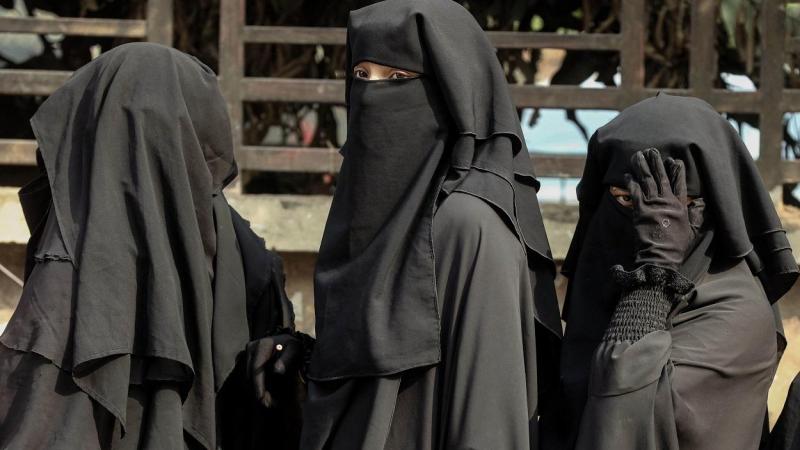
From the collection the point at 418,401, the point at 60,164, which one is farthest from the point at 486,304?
the point at 60,164

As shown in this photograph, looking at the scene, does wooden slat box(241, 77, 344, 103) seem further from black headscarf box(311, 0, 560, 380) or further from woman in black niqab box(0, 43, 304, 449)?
black headscarf box(311, 0, 560, 380)

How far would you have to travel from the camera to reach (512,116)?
171 inches

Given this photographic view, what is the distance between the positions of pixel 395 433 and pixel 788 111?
2739mm

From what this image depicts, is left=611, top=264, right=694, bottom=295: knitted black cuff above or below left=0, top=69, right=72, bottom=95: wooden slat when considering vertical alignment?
above

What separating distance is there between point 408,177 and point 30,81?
2657 millimetres

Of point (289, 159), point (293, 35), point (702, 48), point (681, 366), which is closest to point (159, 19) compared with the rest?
point (293, 35)

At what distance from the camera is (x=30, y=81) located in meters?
6.58

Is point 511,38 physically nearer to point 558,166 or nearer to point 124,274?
point 558,166

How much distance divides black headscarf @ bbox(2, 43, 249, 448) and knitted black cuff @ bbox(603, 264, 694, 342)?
1.04 metres

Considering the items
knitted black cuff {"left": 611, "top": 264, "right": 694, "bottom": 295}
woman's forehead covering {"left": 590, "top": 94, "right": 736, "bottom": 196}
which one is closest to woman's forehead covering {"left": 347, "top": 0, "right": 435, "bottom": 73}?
woman's forehead covering {"left": 590, "top": 94, "right": 736, "bottom": 196}

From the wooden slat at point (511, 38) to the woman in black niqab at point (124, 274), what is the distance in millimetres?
1882

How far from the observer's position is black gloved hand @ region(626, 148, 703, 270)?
4227 mm

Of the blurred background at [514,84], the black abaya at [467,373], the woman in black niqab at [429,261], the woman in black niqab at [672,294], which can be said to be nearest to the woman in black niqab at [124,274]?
the woman in black niqab at [429,261]

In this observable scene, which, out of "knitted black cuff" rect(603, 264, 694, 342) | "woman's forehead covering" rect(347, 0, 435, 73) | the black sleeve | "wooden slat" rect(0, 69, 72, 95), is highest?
"woman's forehead covering" rect(347, 0, 435, 73)
